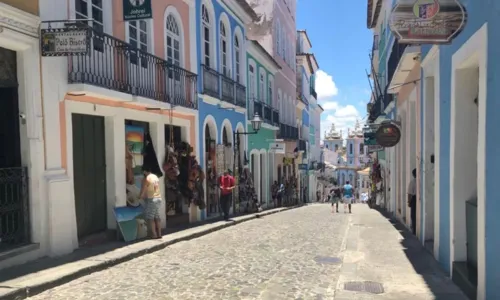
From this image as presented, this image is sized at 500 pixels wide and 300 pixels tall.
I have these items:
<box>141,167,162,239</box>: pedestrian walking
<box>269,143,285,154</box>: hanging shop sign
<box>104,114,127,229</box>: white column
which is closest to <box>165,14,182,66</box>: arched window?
<box>104,114,127,229</box>: white column

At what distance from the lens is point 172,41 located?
1346cm

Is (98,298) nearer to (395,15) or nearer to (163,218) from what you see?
(395,15)

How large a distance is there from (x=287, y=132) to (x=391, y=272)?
22891 mm

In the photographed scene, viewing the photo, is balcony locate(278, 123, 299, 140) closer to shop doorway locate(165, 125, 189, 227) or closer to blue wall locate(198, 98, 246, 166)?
blue wall locate(198, 98, 246, 166)

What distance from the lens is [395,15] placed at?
20.0ft

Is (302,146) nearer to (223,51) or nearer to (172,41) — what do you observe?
(223,51)

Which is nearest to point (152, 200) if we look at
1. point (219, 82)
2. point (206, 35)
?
point (219, 82)

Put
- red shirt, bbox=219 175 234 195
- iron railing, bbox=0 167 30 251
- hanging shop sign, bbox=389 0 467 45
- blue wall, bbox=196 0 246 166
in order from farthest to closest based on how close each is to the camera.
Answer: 1. blue wall, bbox=196 0 246 166
2. red shirt, bbox=219 175 234 195
3. iron railing, bbox=0 167 30 251
4. hanging shop sign, bbox=389 0 467 45

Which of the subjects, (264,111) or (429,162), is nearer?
(429,162)

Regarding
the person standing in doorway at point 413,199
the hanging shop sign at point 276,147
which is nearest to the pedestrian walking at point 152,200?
the person standing in doorway at point 413,199

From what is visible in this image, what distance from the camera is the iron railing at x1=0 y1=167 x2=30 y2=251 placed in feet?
24.5

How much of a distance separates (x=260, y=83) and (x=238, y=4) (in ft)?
20.6

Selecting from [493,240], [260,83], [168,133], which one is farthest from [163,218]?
[260,83]

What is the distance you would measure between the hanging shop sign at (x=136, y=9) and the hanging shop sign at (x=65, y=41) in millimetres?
2267
